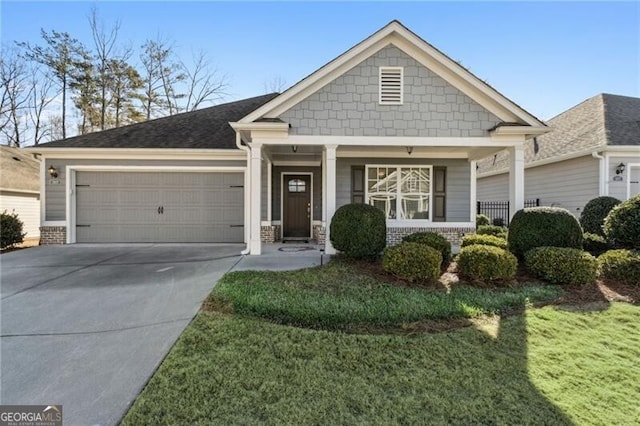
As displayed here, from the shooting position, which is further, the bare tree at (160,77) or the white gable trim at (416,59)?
the bare tree at (160,77)

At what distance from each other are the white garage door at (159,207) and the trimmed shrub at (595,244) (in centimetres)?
936

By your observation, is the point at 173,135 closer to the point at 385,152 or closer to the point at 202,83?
the point at 385,152

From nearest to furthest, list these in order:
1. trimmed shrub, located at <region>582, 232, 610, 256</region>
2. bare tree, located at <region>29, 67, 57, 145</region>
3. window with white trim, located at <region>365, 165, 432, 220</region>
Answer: trimmed shrub, located at <region>582, 232, 610, 256</region>, window with white trim, located at <region>365, 165, 432, 220</region>, bare tree, located at <region>29, 67, 57, 145</region>

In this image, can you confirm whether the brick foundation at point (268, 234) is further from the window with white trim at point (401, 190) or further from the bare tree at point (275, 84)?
the bare tree at point (275, 84)

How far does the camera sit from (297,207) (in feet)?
38.2

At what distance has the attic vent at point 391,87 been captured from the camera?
8.18 m

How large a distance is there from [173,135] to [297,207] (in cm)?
488

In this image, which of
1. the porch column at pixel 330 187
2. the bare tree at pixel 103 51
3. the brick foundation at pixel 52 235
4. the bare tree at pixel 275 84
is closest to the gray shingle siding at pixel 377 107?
the porch column at pixel 330 187

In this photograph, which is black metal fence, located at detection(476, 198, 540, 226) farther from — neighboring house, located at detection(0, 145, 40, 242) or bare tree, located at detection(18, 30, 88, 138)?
bare tree, located at detection(18, 30, 88, 138)

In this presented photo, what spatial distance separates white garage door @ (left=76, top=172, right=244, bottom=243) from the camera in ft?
34.2

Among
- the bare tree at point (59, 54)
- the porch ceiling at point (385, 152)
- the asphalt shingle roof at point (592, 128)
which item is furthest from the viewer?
the bare tree at point (59, 54)

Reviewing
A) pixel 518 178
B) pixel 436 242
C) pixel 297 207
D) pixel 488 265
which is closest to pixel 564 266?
pixel 488 265

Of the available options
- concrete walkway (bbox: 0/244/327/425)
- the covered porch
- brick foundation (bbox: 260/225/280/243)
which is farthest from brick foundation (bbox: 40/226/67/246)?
brick foundation (bbox: 260/225/280/243)

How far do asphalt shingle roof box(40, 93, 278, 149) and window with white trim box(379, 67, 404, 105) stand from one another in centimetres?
472
